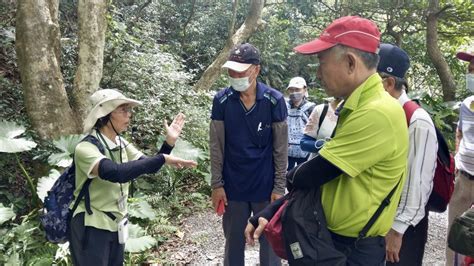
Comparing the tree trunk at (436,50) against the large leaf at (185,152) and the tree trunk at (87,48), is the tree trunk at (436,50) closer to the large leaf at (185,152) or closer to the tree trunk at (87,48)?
the large leaf at (185,152)

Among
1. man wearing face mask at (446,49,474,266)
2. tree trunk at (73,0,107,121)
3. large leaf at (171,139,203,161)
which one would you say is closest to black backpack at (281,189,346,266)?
man wearing face mask at (446,49,474,266)

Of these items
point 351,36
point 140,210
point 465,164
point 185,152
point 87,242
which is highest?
point 351,36

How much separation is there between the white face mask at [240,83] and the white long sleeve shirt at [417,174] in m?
1.37

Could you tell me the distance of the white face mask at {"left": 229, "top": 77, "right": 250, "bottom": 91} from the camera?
332cm

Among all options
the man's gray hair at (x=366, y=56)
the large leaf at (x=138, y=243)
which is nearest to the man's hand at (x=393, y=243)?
the man's gray hair at (x=366, y=56)

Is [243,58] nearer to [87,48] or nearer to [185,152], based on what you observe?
[185,152]

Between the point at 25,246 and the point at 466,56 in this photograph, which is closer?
the point at 466,56

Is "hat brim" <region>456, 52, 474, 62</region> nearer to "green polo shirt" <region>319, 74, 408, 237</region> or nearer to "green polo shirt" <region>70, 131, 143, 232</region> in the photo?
"green polo shirt" <region>319, 74, 408, 237</region>

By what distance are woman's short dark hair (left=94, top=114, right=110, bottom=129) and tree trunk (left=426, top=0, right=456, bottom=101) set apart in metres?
9.41

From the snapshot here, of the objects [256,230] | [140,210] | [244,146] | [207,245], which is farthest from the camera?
[207,245]

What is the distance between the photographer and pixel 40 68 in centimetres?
505

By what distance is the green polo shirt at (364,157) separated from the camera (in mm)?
1734

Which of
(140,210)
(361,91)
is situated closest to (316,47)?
(361,91)

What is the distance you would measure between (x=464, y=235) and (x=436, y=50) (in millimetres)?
9756
